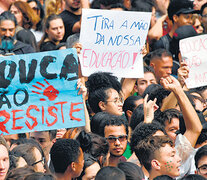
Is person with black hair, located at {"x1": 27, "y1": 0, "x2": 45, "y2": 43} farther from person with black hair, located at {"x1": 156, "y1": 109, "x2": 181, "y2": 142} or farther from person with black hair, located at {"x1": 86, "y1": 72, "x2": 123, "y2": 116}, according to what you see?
person with black hair, located at {"x1": 156, "y1": 109, "x2": 181, "y2": 142}

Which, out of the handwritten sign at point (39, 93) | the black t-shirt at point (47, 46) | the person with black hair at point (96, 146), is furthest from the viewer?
the black t-shirt at point (47, 46)

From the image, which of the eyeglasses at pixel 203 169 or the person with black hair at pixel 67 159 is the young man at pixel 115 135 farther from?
the eyeglasses at pixel 203 169

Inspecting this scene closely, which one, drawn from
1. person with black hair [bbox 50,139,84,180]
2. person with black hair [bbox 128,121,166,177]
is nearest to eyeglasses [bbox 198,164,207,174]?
person with black hair [bbox 128,121,166,177]

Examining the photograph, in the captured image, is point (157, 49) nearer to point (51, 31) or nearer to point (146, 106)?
point (51, 31)

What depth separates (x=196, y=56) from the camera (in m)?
9.02

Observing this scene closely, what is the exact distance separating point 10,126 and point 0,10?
11.1 ft

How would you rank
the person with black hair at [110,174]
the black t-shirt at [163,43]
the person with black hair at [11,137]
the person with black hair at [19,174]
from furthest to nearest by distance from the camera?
the black t-shirt at [163,43]
the person with black hair at [11,137]
the person with black hair at [19,174]
the person with black hair at [110,174]

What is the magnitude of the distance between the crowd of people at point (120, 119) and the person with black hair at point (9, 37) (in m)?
0.01

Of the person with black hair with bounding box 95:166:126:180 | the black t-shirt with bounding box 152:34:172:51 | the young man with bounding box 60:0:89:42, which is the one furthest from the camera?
the young man with bounding box 60:0:89:42

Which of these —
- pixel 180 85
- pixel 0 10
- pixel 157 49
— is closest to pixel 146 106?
pixel 180 85

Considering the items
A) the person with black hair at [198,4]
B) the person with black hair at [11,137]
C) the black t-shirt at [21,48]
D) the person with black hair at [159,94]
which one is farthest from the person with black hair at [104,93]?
the person with black hair at [198,4]

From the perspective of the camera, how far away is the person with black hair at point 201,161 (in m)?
6.30

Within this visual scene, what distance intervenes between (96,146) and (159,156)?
2.42 feet

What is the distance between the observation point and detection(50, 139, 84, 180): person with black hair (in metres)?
6.03
